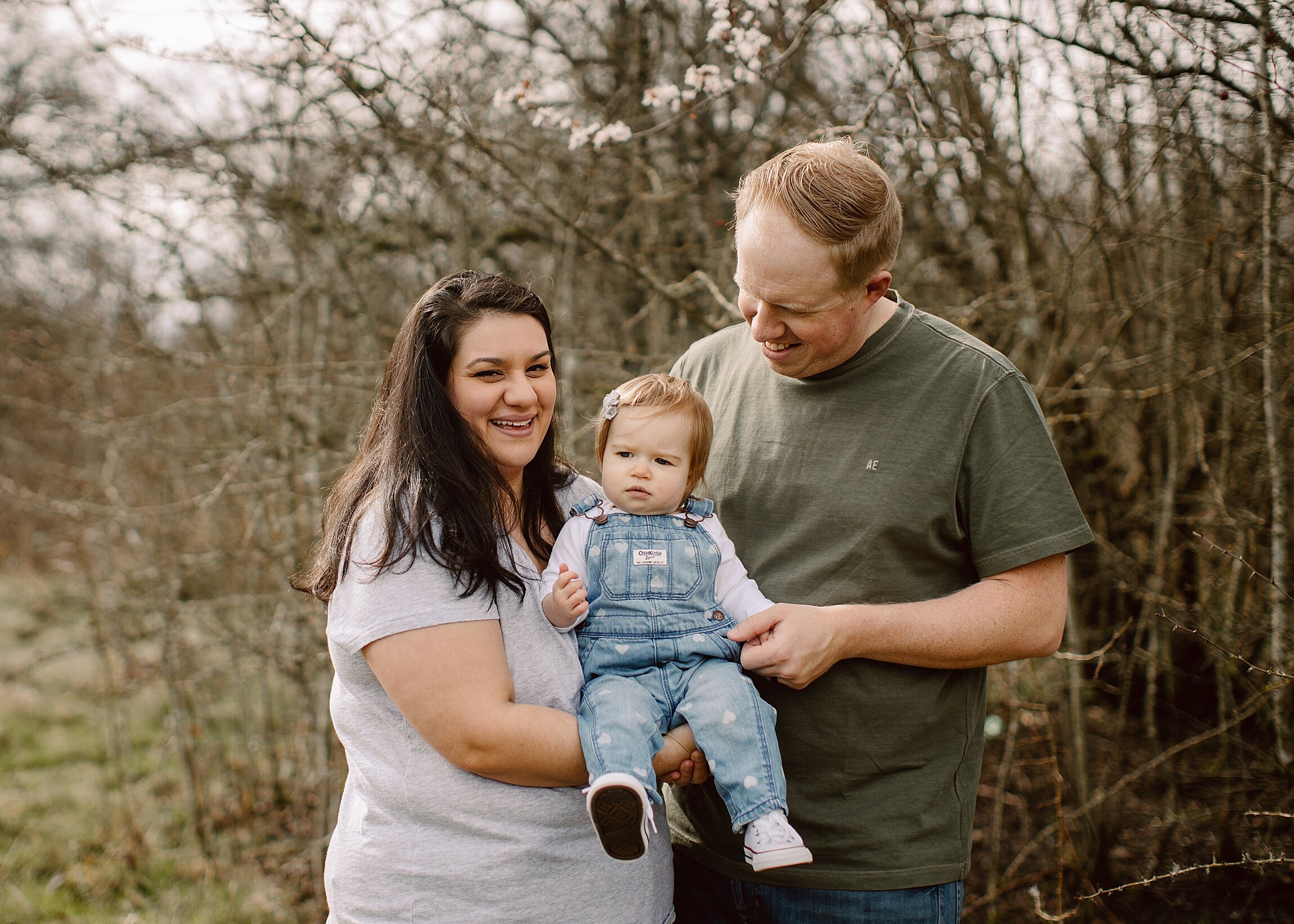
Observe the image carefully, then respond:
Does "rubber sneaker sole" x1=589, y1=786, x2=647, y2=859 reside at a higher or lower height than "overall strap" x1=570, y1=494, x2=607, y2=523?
lower

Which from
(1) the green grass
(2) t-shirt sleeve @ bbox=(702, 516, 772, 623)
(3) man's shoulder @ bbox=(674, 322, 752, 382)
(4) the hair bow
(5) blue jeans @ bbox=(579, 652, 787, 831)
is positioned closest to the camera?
(5) blue jeans @ bbox=(579, 652, 787, 831)

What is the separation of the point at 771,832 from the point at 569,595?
0.57 m

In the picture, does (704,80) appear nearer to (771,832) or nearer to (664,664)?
(664,664)

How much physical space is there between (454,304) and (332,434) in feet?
11.0

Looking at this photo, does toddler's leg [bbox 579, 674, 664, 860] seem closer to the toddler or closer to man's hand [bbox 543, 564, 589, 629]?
the toddler

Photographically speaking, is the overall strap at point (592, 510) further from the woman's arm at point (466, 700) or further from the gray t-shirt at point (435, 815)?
the woman's arm at point (466, 700)

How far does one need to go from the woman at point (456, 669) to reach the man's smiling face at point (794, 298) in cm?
46

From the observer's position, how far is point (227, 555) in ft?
14.4

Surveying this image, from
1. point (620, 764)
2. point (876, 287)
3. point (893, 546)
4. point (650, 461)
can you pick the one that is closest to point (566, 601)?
point (620, 764)

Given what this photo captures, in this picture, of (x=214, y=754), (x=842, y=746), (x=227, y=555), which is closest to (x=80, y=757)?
(x=214, y=754)

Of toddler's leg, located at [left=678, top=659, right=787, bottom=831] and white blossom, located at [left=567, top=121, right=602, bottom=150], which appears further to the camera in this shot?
white blossom, located at [left=567, top=121, right=602, bottom=150]

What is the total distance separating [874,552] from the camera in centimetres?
170

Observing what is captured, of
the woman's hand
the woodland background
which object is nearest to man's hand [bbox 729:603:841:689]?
the woman's hand

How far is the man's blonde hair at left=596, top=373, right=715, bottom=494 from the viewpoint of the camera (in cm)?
189
